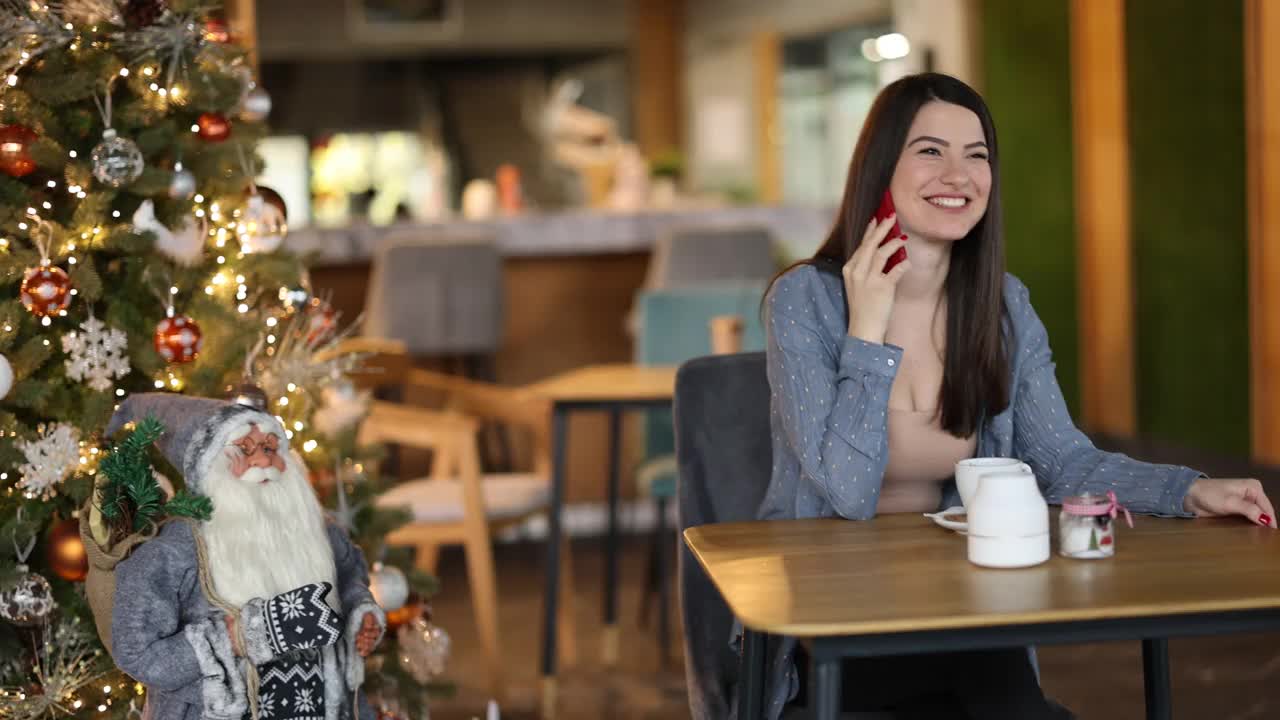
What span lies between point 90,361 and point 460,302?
316 cm

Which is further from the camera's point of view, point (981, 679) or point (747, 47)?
point (747, 47)

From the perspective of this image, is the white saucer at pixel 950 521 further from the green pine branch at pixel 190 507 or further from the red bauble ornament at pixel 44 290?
the red bauble ornament at pixel 44 290

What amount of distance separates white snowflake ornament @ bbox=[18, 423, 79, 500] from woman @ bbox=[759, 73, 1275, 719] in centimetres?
103

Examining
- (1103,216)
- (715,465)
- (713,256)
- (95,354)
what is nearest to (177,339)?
(95,354)

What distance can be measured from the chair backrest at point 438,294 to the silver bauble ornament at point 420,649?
279cm

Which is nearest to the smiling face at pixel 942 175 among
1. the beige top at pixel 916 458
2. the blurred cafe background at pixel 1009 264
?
the beige top at pixel 916 458

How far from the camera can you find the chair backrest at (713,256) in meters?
5.64

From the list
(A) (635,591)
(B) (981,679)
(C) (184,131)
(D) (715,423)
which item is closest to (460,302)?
(A) (635,591)

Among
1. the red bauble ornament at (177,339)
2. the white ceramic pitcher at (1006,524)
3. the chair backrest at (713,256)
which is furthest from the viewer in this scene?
the chair backrest at (713,256)

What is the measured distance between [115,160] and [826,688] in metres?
1.48

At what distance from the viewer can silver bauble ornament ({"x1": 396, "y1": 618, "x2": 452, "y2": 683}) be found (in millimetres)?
2748

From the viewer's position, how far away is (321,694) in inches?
77.0

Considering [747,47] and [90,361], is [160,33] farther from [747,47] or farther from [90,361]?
[747,47]

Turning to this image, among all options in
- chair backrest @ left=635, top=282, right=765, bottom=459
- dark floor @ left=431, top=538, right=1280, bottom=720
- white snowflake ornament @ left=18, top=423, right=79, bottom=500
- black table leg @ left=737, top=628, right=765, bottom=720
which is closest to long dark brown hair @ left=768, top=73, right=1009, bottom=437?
black table leg @ left=737, top=628, right=765, bottom=720
